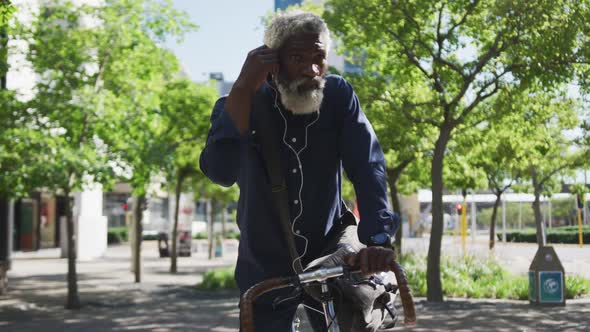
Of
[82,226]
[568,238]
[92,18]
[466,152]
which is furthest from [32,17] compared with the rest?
[568,238]

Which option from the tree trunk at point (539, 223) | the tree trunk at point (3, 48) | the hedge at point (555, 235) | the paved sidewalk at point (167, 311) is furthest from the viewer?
the hedge at point (555, 235)

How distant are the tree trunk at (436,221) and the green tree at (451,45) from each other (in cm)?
2

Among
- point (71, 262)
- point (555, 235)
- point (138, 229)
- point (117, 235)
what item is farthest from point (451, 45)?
point (117, 235)

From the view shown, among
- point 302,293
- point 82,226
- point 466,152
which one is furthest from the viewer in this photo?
point 82,226

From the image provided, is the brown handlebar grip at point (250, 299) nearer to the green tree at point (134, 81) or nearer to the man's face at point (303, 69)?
the man's face at point (303, 69)

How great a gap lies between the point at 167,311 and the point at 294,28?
11.9 meters

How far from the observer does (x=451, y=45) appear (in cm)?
1384

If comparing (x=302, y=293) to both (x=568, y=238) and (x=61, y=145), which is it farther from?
(x=568, y=238)

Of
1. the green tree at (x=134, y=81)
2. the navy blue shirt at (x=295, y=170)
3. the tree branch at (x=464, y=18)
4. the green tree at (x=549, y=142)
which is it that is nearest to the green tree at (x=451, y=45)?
the tree branch at (x=464, y=18)

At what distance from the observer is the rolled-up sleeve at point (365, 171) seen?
2.30m

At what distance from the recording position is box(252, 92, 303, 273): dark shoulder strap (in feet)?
7.96

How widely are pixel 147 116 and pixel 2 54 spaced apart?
2624mm

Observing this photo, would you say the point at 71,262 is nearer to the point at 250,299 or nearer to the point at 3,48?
the point at 3,48

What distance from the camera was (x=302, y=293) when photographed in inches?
94.0
